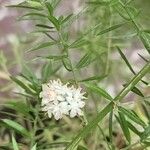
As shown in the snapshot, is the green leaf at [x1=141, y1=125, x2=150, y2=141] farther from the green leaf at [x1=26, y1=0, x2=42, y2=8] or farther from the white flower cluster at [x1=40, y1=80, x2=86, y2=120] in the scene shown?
the green leaf at [x1=26, y1=0, x2=42, y2=8]

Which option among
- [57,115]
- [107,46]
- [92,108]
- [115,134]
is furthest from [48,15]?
[92,108]

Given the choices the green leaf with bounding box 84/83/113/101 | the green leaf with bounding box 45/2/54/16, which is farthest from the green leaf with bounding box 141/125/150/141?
the green leaf with bounding box 45/2/54/16

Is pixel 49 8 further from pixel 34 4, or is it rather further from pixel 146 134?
pixel 146 134

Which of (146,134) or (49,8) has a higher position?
(49,8)

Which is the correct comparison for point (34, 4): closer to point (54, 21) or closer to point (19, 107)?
point (54, 21)

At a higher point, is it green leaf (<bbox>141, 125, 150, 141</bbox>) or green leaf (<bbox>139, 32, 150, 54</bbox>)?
green leaf (<bbox>139, 32, 150, 54</bbox>)

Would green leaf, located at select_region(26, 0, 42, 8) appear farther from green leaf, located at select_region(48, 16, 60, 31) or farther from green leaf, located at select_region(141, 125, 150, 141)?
green leaf, located at select_region(141, 125, 150, 141)

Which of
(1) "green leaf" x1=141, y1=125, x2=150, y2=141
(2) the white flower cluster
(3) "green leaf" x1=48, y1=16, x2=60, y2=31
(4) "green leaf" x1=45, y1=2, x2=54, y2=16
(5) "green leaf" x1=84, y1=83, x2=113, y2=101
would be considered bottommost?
(1) "green leaf" x1=141, y1=125, x2=150, y2=141

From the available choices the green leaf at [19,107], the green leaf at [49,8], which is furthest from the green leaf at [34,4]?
the green leaf at [19,107]

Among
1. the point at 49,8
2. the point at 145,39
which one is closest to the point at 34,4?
the point at 49,8
